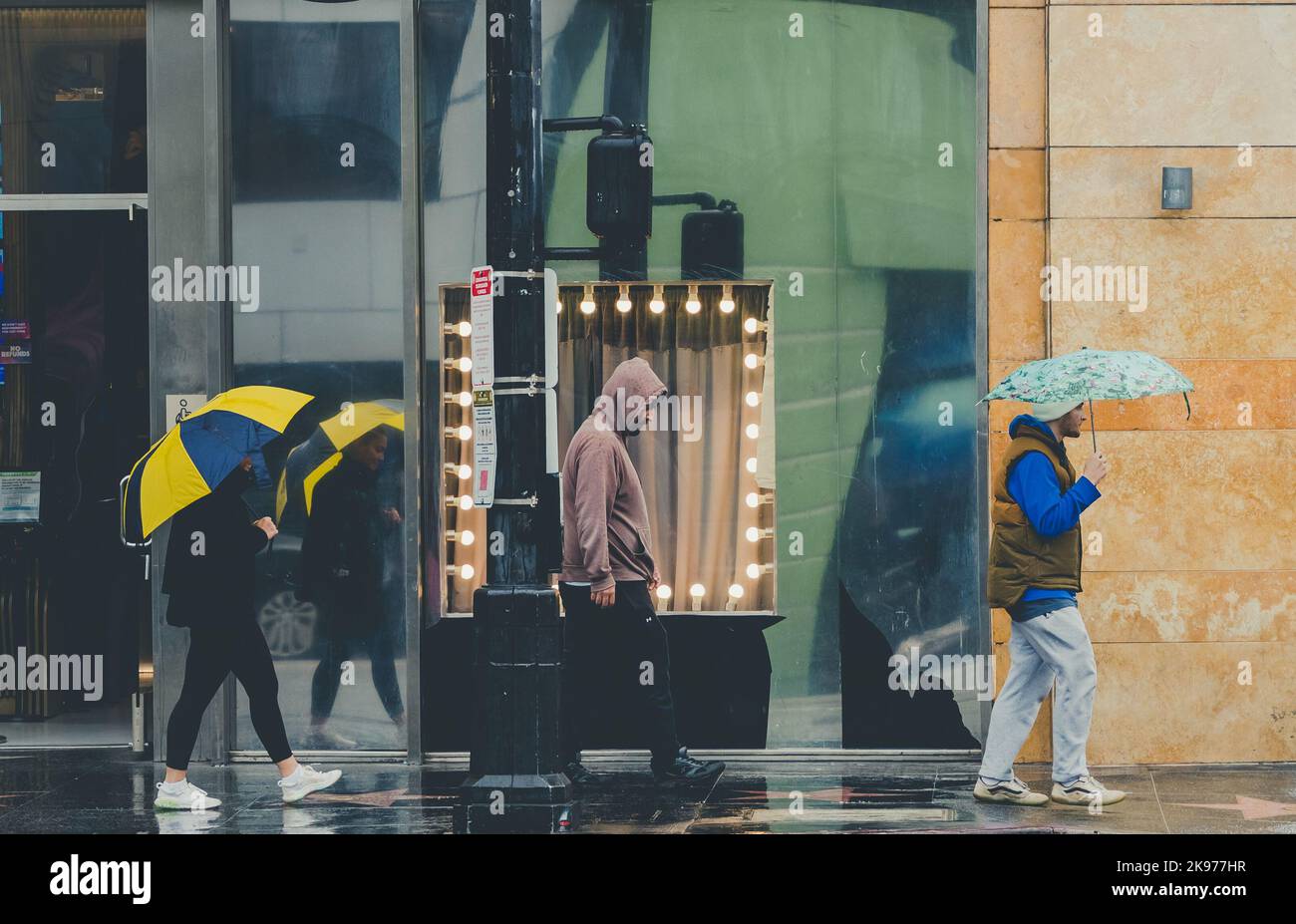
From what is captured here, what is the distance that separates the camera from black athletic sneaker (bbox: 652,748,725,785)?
29.3 ft

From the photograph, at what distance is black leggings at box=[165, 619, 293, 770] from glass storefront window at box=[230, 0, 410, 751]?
1123 mm

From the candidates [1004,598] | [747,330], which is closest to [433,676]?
[747,330]

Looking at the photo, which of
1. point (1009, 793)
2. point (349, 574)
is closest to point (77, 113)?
point (349, 574)

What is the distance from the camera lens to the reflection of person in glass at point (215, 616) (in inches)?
329

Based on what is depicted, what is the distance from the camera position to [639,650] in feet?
29.4

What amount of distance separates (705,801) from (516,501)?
2.06 meters

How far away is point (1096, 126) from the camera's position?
9.39 m

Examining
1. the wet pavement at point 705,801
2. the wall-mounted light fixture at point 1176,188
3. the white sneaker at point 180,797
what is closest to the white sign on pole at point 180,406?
the wet pavement at point 705,801

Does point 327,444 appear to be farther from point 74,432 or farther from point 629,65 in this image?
point 629,65

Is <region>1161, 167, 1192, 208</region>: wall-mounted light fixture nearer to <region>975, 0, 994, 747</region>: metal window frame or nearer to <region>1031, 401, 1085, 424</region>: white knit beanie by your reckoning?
<region>975, 0, 994, 747</region>: metal window frame

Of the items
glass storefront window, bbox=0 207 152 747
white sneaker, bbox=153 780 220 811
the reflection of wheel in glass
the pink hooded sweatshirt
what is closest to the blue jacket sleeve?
the pink hooded sweatshirt

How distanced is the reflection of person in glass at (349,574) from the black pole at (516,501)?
2196 millimetres
